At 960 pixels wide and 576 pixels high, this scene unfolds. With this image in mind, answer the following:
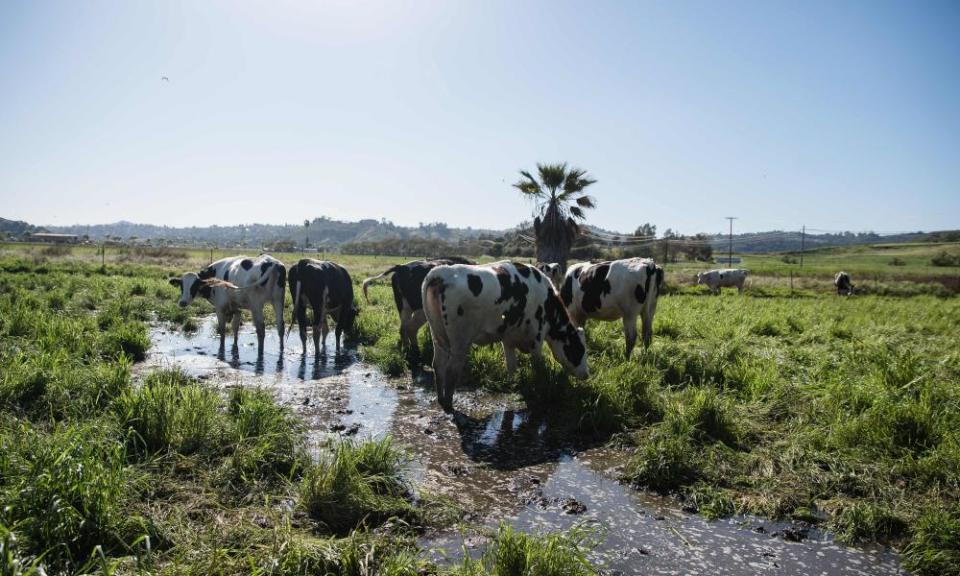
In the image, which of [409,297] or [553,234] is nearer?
[409,297]

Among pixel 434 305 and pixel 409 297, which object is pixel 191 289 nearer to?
pixel 409 297

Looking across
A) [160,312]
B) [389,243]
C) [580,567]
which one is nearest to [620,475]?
[580,567]

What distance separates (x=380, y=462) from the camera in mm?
4309

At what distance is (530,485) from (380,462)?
53.9 inches

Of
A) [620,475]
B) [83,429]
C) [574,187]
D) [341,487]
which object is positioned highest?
[574,187]

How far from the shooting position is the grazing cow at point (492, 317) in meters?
6.66

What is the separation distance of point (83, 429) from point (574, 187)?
19.7 m

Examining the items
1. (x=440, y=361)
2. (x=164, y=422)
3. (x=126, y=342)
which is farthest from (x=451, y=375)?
(x=126, y=342)

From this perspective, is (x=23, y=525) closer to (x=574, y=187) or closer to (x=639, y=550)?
(x=639, y=550)

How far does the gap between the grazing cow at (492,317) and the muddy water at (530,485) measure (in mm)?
733

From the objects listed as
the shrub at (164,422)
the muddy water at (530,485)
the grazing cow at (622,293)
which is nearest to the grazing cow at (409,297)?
the muddy water at (530,485)

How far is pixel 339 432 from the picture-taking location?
5684 mm

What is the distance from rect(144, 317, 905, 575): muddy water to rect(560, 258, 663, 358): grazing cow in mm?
3523

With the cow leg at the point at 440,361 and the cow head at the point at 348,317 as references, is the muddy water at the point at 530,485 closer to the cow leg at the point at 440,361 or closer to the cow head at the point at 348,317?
the cow leg at the point at 440,361
